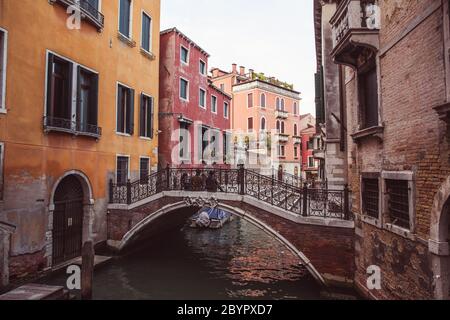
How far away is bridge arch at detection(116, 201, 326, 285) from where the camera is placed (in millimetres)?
8258

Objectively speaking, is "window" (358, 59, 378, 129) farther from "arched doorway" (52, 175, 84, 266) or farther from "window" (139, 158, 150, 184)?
"window" (139, 158, 150, 184)

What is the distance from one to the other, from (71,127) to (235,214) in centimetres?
578

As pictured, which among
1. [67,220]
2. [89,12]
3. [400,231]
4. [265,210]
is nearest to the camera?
[400,231]

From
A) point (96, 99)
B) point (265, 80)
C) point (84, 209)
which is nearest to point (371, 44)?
point (96, 99)

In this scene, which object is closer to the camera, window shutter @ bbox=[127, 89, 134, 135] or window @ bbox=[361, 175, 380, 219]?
window @ bbox=[361, 175, 380, 219]

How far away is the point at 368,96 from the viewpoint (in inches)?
289

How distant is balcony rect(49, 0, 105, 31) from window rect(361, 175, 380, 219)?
9.68 m

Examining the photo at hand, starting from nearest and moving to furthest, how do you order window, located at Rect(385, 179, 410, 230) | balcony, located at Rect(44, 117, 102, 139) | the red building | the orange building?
window, located at Rect(385, 179, 410, 230), the orange building, balcony, located at Rect(44, 117, 102, 139), the red building

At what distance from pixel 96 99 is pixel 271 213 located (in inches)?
279

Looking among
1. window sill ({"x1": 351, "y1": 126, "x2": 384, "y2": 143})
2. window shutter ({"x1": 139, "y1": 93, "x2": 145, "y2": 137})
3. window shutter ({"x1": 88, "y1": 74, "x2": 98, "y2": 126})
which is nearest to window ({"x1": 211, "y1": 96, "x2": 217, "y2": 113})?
window shutter ({"x1": 139, "y1": 93, "x2": 145, "y2": 137})

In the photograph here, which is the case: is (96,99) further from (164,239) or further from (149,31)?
(164,239)

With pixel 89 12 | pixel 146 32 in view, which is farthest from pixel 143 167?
pixel 89 12

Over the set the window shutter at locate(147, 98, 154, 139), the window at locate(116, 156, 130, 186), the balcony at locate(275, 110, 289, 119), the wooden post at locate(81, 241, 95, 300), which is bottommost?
the wooden post at locate(81, 241, 95, 300)

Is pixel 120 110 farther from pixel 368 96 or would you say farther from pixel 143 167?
pixel 368 96
